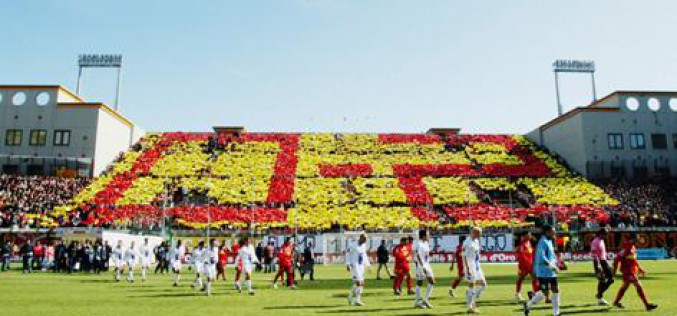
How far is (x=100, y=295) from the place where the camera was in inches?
706

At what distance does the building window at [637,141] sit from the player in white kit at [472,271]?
55408 mm

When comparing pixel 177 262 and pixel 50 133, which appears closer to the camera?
pixel 177 262

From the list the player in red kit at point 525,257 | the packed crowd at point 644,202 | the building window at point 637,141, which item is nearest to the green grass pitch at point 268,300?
the player in red kit at point 525,257

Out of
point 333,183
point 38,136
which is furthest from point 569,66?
point 38,136

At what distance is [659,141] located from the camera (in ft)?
200

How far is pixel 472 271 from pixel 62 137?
182ft

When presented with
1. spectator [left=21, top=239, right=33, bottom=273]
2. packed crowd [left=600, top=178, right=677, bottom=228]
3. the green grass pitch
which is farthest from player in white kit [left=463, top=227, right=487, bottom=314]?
packed crowd [left=600, top=178, right=677, bottom=228]

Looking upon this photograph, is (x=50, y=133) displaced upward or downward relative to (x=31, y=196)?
upward

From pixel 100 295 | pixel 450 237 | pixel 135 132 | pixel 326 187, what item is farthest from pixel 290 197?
pixel 100 295

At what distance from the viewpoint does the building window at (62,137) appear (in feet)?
189

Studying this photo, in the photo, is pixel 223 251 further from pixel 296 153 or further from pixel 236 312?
pixel 296 153

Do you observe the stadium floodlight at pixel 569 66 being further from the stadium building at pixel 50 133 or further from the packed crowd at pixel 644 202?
the stadium building at pixel 50 133

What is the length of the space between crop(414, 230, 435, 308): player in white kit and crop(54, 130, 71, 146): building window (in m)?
52.4

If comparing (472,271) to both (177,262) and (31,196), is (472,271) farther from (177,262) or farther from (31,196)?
(31,196)
